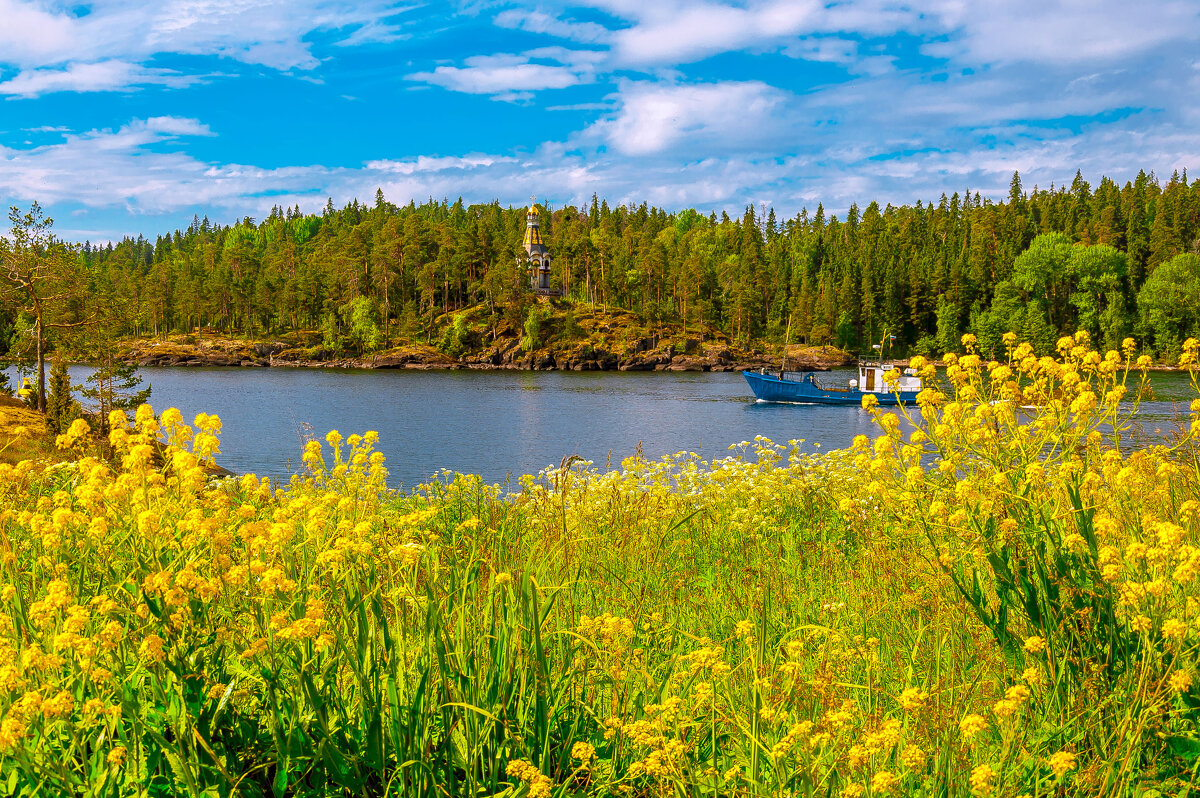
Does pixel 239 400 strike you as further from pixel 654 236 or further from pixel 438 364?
pixel 654 236

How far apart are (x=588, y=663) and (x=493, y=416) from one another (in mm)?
36925

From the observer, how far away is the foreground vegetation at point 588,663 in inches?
87.7

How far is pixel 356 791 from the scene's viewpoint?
242 centimetres

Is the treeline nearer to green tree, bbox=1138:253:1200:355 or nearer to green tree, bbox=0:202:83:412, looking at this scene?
green tree, bbox=1138:253:1200:355

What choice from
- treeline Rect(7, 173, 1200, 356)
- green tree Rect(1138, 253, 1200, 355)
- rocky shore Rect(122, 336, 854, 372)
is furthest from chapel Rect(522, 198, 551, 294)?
green tree Rect(1138, 253, 1200, 355)

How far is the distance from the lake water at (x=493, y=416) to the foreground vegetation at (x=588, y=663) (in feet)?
30.4

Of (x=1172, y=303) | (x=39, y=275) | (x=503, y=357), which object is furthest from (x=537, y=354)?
(x=1172, y=303)

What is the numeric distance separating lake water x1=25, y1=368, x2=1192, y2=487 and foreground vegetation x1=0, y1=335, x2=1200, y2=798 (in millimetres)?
9256

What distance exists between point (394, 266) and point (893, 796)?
102591 mm

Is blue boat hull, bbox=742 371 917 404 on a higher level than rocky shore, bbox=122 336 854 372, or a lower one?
lower

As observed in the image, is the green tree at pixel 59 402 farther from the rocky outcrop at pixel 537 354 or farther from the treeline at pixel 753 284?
the treeline at pixel 753 284

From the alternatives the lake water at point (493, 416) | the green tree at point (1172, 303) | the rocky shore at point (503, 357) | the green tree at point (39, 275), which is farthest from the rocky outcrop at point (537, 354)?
the green tree at point (39, 275)

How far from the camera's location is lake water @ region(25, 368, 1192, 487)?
1041 inches

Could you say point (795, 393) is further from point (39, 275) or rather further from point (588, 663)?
point (588, 663)
